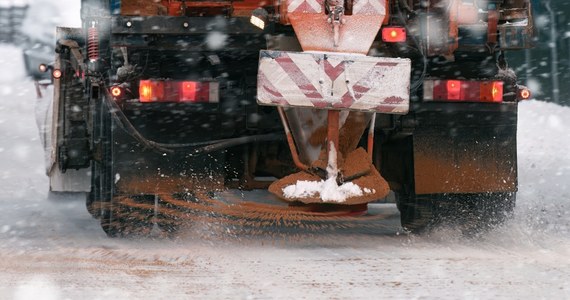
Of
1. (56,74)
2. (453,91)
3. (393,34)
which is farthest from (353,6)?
(56,74)

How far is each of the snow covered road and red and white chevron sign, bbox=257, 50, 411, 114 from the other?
2.93ft

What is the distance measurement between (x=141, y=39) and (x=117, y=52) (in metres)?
0.49

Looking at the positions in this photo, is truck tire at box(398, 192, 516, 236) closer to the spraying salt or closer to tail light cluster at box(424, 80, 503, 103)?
tail light cluster at box(424, 80, 503, 103)

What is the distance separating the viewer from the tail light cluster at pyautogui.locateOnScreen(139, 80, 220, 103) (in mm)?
6836

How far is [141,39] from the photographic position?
662 centimetres

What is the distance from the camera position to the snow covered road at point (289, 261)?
191 inches

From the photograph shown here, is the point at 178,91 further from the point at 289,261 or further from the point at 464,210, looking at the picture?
the point at 464,210

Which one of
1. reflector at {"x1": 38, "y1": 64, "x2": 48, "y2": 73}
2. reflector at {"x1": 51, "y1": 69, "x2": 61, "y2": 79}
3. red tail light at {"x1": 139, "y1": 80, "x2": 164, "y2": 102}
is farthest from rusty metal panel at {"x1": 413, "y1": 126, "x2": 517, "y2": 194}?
reflector at {"x1": 38, "y1": 64, "x2": 48, "y2": 73}

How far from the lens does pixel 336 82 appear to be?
19.7 feet

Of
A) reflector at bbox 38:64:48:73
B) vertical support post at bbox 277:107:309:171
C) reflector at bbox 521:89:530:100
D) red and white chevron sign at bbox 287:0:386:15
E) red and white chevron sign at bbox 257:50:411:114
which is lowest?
vertical support post at bbox 277:107:309:171

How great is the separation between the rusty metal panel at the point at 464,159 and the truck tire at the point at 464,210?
0.18 metres

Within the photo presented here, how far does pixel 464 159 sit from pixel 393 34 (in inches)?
44.7

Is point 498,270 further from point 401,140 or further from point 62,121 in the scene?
point 62,121

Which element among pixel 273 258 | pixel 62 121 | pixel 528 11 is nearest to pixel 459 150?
pixel 528 11
